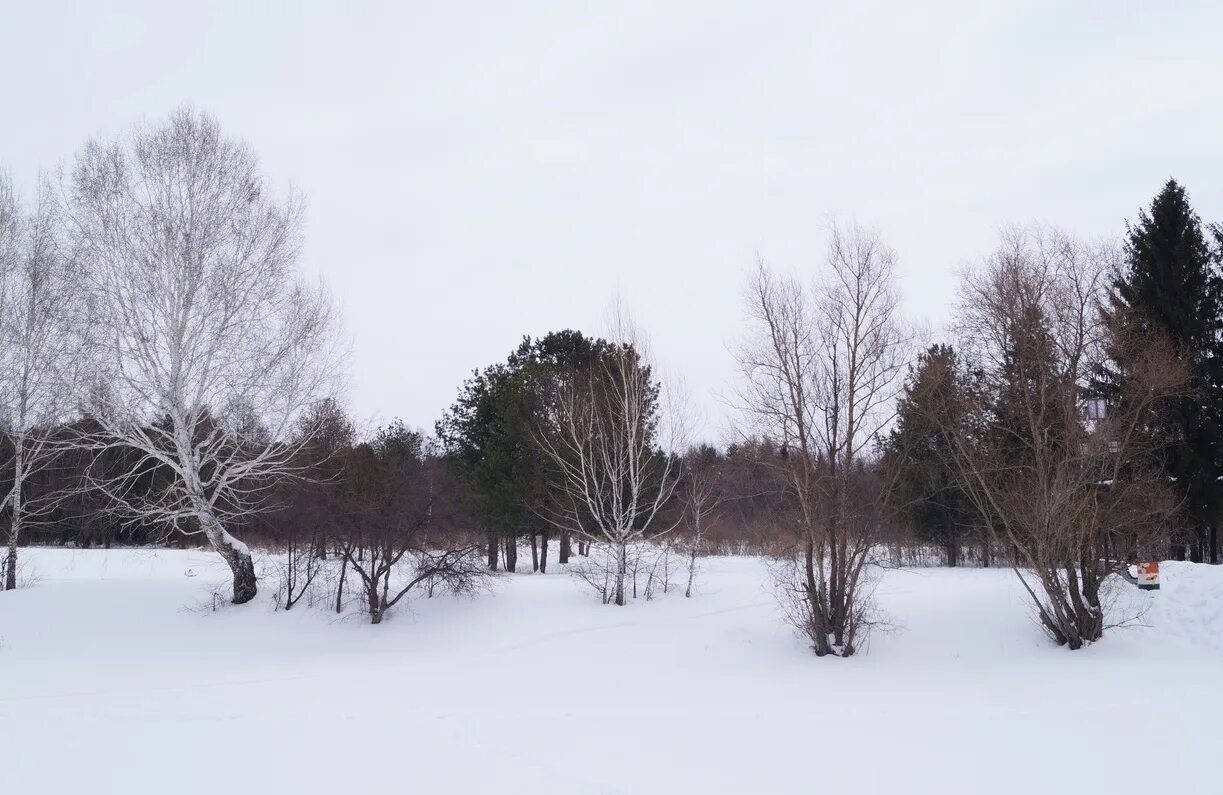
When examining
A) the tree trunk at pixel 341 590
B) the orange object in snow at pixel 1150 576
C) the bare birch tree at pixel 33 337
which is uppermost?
the bare birch tree at pixel 33 337

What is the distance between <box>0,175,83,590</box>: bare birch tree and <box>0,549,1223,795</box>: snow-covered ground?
13.3 feet

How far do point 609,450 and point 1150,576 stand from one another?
1413 cm

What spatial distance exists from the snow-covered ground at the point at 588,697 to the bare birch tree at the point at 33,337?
4054mm

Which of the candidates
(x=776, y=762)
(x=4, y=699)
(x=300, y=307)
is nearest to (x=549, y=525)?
Result: (x=300, y=307)

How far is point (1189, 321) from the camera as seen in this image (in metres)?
25.0

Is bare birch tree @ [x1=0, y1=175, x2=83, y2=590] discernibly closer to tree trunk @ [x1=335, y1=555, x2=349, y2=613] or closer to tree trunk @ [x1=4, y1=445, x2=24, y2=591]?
tree trunk @ [x1=4, y1=445, x2=24, y2=591]

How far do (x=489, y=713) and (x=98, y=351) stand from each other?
1499cm

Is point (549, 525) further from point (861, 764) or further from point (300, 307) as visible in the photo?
point (861, 764)

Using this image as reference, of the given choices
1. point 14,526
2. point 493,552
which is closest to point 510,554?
point 493,552

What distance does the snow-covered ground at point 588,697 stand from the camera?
9.09 meters

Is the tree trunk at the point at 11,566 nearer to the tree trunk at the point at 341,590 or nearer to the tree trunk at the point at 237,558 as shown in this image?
the tree trunk at the point at 237,558

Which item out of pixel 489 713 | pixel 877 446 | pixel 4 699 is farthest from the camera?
pixel 877 446

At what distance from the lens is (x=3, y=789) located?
8.56 meters

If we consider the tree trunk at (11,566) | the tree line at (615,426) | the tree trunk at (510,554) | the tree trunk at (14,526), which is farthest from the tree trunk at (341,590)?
the tree trunk at (510,554)
